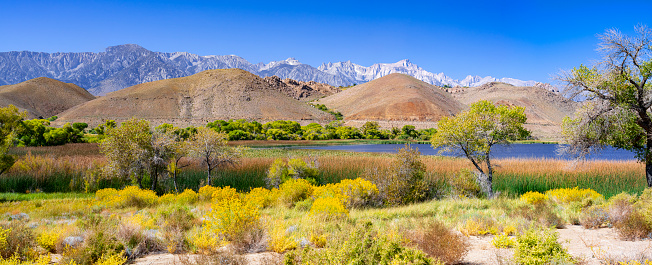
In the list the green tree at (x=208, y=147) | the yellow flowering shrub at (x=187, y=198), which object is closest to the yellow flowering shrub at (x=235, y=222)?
the yellow flowering shrub at (x=187, y=198)

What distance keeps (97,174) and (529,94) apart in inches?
6549

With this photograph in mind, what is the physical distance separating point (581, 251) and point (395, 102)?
12055 centimetres

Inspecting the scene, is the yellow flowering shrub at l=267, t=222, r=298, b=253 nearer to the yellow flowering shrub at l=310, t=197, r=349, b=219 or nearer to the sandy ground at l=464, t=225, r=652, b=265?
the yellow flowering shrub at l=310, t=197, r=349, b=219

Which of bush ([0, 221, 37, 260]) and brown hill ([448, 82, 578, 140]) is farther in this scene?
brown hill ([448, 82, 578, 140])

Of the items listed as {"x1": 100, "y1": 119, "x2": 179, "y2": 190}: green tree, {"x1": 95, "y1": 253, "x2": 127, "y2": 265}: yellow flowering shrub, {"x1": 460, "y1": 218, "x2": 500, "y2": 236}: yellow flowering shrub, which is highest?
{"x1": 100, "y1": 119, "x2": 179, "y2": 190}: green tree

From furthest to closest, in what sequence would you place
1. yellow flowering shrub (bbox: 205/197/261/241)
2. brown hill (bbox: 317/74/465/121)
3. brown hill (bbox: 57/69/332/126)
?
1. brown hill (bbox: 317/74/465/121)
2. brown hill (bbox: 57/69/332/126)
3. yellow flowering shrub (bbox: 205/197/261/241)

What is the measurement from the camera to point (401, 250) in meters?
4.64

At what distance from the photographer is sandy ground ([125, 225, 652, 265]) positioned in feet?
18.3

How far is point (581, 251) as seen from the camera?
6262 millimetres

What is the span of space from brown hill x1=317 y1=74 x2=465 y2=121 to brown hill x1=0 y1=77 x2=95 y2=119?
105925 millimetres

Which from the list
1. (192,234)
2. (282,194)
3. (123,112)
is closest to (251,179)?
(282,194)

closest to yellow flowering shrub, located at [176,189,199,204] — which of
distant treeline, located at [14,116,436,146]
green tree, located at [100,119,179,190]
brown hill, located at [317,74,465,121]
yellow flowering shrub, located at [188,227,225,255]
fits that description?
green tree, located at [100,119,179,190]

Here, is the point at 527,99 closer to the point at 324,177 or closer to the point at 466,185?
the point at 324,177

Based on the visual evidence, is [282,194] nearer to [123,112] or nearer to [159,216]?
[159,216]
